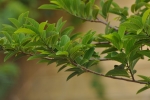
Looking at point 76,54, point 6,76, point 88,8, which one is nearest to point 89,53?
point 76,54

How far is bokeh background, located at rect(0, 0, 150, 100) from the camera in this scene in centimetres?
189

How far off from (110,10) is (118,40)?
0.29m

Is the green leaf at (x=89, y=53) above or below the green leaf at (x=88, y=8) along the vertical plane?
below

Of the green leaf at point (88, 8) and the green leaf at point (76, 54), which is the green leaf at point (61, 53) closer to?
the green leaf at point (76, 54)

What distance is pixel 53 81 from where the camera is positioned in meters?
2.45

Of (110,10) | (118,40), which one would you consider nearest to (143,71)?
(110,10)

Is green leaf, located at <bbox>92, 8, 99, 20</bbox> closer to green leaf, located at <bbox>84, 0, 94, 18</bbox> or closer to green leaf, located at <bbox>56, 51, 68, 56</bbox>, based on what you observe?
green leaf, located at <bbox>84, 0, 94, 18</bbox>

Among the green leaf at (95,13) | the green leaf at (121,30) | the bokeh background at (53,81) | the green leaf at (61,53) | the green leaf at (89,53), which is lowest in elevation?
the bokeh background at (53,81)

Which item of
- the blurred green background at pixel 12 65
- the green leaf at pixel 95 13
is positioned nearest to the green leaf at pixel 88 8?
the green leaf at pixel 95 13

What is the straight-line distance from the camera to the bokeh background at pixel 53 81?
1886 millimetres

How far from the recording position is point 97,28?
2.33 metres

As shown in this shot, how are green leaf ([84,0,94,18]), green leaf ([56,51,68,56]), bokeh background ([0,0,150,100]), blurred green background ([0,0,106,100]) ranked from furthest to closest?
1. bokeh background ([0,0,150,100])
2. blurred green background ([0,0,106,100])
3. green leaf ([84,0,94,18])
4. green leaf ([56,51,68,56])

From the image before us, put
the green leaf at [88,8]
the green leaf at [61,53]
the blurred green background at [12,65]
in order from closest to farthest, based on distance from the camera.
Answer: the green leaf at [61,53]
the green leaf at [88,8]
the blurred green background at [12,65]

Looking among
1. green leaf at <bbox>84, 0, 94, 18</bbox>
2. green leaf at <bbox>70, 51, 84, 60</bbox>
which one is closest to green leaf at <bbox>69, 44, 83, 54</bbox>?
green leaf at <bbox>70, 51, 84, 60</bbox>
